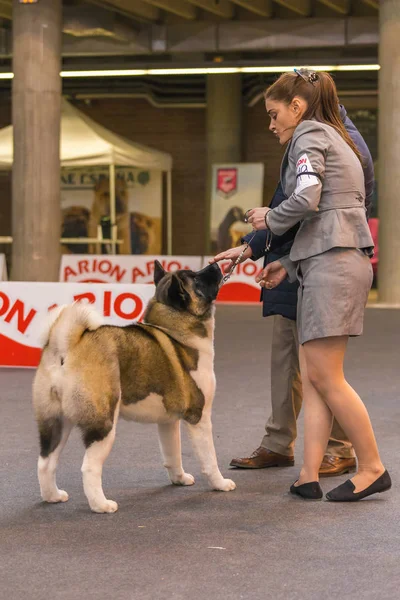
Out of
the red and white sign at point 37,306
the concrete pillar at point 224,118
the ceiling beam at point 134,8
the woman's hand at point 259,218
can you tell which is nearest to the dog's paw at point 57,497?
the woman's hand at point 259,218

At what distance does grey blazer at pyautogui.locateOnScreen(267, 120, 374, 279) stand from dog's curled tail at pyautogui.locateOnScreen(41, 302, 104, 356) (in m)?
0.77

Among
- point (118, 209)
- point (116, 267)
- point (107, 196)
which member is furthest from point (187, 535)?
point (118, 209)

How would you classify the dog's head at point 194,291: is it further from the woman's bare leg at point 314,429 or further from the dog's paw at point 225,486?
the dog's paw at point 225,486

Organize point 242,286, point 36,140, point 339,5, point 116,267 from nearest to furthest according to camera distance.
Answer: point 116,267 < point 242,286 < point 36,140 < point 339,5

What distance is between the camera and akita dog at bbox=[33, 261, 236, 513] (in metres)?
3.80

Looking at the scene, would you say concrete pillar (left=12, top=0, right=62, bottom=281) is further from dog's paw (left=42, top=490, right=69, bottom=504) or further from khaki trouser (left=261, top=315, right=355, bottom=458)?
dog's paw (left=42, top=490, right=69, bottom=504)

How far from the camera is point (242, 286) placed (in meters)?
15.3

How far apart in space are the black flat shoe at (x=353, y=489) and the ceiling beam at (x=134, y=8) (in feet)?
43.8

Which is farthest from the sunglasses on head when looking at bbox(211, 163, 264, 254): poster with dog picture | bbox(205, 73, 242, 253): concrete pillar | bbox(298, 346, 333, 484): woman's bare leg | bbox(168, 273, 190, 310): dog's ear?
bbox(205, 73, 242, 253): concrete pillar


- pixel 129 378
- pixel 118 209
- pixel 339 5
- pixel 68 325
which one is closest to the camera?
pixel 68 325

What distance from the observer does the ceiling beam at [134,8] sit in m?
16.8

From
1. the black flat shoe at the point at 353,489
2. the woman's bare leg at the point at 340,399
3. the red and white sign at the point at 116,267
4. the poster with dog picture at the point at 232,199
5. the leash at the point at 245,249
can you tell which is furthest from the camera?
the poster with dog picture at the point at 232,199

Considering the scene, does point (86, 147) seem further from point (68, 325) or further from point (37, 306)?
point (68, 325)

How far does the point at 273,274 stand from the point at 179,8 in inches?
558
